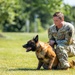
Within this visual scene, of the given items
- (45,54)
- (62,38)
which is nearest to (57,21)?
(62,38)

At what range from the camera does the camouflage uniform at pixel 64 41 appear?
11.8 meters

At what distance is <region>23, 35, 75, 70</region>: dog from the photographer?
1130 centimetres

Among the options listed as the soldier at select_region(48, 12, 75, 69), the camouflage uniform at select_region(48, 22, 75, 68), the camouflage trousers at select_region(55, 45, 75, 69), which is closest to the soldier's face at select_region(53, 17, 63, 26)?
the soldier at select_region(48, 12, 75, 69)

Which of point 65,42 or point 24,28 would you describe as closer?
point 65,42

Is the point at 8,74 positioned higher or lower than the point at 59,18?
lower

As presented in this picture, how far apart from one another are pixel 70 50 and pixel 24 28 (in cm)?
6131

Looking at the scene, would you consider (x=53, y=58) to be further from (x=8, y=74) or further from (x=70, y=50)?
(x=8, y=74)

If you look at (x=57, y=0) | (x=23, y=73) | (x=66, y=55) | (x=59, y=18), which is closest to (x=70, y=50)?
(x=66, y=55)

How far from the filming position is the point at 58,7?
110 feet

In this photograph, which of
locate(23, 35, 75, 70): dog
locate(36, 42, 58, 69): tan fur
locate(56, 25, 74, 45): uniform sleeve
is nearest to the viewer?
locate(23, 35, 75, 70): dog

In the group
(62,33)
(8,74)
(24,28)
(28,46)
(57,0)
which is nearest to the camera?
(8,74)

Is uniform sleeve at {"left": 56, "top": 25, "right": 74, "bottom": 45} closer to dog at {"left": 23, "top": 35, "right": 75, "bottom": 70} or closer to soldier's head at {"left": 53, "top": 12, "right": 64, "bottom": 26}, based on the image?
soldier's head at {"left": 53, "top": 12, "right": 64, "bottom": 26}

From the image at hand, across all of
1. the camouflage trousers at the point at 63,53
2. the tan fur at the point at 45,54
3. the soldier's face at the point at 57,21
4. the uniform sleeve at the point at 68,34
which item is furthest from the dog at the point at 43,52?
the soldier's face at the point at 57,21

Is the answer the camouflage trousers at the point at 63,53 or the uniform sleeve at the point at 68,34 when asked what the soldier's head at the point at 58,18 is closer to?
the uniform sleeve at the point at 68,34
